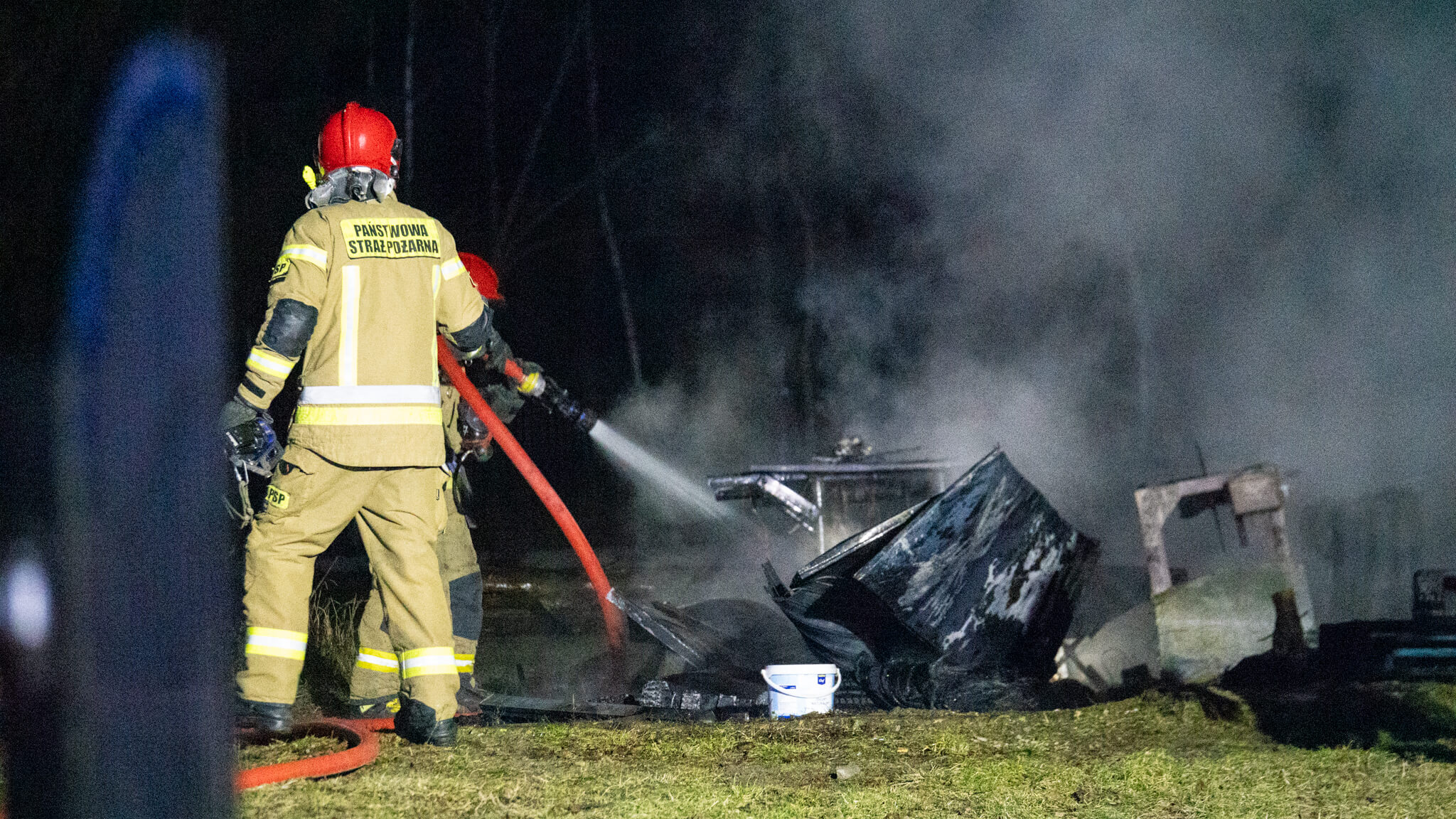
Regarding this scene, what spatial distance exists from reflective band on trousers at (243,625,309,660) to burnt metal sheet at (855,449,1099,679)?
206 cm

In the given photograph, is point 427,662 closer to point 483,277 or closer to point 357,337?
point 357,337

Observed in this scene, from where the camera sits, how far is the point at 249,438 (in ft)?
9.89

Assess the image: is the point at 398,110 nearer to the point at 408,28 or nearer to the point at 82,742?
the point at 408,28

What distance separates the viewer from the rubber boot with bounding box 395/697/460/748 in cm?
307

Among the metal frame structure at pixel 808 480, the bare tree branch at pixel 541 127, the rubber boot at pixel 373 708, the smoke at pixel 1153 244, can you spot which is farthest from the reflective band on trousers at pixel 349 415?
the bare tree branch at pixel 541 127

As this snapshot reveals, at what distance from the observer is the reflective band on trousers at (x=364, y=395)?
9.93ft

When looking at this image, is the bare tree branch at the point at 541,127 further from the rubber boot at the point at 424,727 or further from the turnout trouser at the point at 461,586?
the rubber boot at the point at 424,727

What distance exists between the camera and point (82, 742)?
5.51 feet

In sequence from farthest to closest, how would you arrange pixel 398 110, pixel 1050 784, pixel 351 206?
pixel 398 110 → pixel 351 206 → pixel 1050 784

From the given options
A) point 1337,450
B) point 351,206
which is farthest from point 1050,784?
point 1337,450

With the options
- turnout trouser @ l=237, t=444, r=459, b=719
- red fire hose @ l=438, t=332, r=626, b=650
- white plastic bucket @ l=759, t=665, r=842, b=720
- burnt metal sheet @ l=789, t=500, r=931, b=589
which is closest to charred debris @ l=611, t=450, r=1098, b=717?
burnt metal sheet @ l=789, t=500, r=931, b=589

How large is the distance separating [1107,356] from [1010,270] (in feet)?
3.64

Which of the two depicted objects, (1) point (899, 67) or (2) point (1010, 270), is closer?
(2) point (1010, 270)

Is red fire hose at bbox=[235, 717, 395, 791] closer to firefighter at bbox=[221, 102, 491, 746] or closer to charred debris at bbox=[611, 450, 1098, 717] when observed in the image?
firefighter at bbox=[221, 102, 491, 746]
